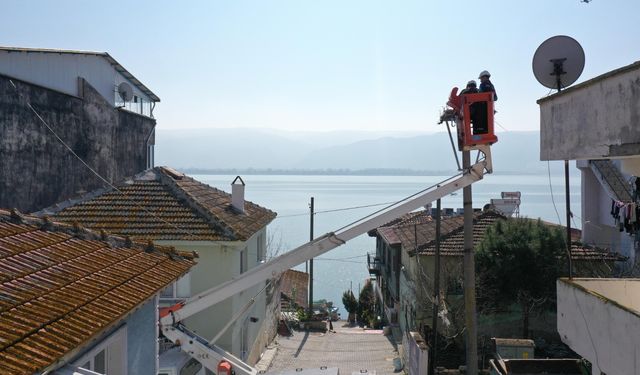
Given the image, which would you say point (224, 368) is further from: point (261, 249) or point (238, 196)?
point (261, 249)

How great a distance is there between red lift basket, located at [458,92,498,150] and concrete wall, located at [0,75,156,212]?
1178 cm

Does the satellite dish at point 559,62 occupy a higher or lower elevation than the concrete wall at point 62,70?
lower

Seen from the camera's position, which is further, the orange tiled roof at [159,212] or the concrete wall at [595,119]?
the orange tiled roof at [159,212]

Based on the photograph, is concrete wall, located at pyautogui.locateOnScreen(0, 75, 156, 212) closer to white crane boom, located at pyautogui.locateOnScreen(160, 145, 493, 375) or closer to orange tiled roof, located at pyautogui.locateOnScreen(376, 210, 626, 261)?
white crane boom, located at pyautogui.locateOnScreen(160, 145, 493, 375)

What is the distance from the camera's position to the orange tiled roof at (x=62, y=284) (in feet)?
16.0

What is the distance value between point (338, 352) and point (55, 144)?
1310 centimetres

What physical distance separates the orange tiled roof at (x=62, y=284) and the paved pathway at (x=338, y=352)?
42.1 ft

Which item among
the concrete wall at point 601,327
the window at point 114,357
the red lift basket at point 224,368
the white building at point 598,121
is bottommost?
the red lift basket at point 224,368

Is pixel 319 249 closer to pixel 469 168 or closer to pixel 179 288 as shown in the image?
pixel 469 168

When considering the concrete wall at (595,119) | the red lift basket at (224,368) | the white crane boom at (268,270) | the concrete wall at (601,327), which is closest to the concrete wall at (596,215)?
the white crane boom at (268,270)

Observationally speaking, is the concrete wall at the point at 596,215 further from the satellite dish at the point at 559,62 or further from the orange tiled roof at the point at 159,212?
the satellite dish at the point at 559,62

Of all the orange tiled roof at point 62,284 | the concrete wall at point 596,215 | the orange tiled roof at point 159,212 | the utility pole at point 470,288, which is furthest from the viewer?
the concrete wall at point 596,215

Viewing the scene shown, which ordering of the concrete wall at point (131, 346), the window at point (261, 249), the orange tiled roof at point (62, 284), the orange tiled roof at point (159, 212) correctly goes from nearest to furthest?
the orange tiled roof at point (62, 284) → the concrete wall at point (131, 346) → the orange tiled roof at point (159, 212) → the window at point (261, 249)

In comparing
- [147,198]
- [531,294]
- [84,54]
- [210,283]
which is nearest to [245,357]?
[210,283]
